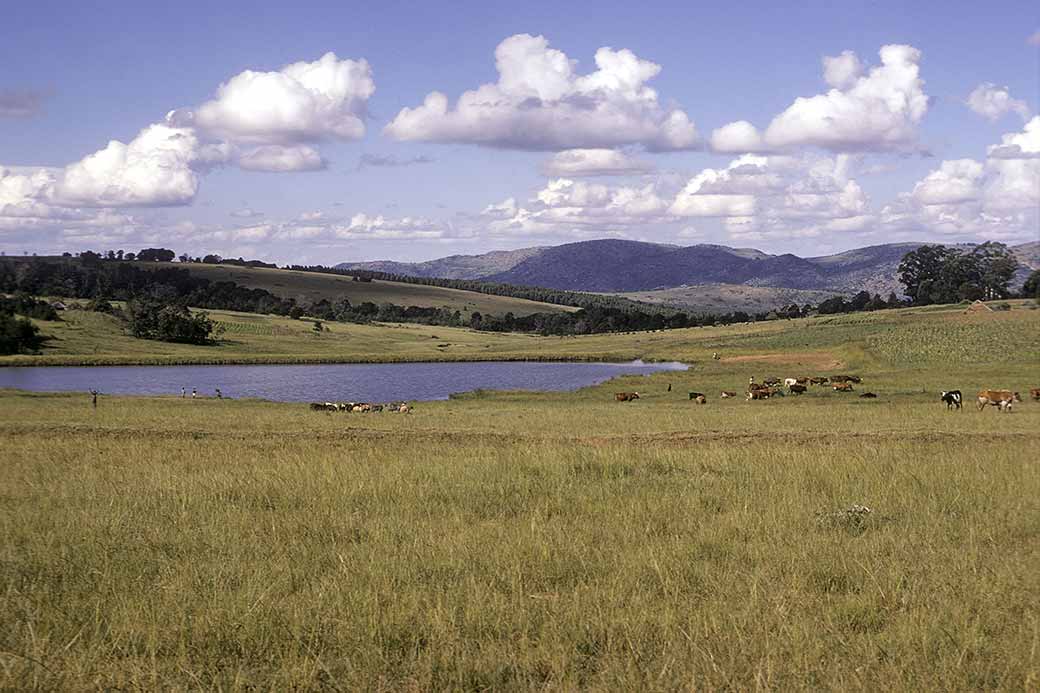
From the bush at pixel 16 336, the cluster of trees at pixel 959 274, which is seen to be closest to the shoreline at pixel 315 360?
the bush at pixel 16 336

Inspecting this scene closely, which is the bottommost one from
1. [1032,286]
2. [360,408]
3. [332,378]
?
[332,378]

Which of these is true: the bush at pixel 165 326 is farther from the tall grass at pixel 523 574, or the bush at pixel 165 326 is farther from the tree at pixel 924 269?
the tree at pixel 924 269

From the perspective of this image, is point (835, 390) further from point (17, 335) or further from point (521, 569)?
point (17, 335)

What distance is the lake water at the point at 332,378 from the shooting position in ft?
219

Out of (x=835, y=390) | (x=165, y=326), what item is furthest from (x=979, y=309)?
(x=165, y=326)

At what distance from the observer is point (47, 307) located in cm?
12338

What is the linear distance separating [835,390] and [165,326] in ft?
321

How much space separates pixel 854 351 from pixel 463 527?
7801 centimetres

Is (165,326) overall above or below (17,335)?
above

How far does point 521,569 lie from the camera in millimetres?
7723

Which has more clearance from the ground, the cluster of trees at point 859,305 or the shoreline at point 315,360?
the cluster of trees at point 859,305

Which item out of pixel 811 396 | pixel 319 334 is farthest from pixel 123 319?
pixel 811 396

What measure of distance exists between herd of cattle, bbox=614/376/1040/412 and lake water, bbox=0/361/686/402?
50.7ft

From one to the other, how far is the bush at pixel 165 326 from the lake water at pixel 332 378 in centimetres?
2596
